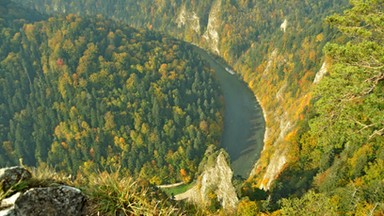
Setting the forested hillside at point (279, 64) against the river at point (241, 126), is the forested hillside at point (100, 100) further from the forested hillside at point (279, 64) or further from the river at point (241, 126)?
the forested hillside at point (279, 64)

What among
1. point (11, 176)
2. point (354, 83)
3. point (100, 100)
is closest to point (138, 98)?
point (100, 100)

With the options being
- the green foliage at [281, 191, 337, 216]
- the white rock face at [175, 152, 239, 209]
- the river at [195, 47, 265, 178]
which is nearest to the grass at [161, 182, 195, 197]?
the river at [195, 47, 265, 178]

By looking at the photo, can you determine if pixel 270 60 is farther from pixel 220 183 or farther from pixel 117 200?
pixel 117 200

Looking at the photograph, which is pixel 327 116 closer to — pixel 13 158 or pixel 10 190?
pixel 10 190

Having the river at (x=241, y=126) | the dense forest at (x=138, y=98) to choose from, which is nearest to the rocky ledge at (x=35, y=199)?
the dense forest at (x=138, y=98)

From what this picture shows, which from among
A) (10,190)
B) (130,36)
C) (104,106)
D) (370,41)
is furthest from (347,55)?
(130,36)
